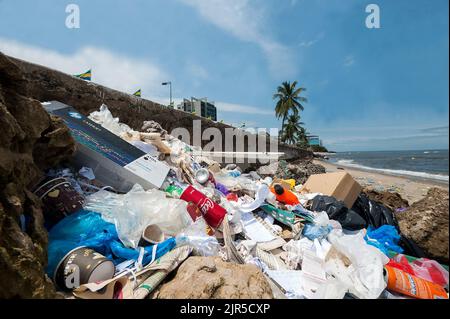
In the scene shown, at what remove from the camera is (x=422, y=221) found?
7.21 ft

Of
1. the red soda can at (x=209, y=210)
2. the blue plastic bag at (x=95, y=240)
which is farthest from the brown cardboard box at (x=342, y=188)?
the blue plastic bag at (x=95, y=240)

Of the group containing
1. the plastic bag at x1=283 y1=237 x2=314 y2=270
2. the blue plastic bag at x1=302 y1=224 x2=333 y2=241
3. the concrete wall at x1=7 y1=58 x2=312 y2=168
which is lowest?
the plastic bag at x1=283 y1=237 x2=314 y2=270

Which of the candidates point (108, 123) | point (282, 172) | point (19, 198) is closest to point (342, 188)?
point (282, 172)

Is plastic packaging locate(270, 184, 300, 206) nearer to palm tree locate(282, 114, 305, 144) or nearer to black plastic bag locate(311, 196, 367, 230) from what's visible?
black plastic bag locate(311, 196, 367, 230)

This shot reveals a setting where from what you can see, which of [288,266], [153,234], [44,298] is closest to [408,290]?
[288,266]

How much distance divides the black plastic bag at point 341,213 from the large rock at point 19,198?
2.57 metres

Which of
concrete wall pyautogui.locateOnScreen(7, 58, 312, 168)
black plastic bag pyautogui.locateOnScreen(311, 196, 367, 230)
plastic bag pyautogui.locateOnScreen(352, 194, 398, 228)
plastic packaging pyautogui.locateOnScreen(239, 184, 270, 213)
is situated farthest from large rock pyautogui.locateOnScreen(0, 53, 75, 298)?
plastic bag pyautogui.locateOnScreen(352, 194, 398, 228)

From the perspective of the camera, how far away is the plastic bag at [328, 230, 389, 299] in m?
1.46

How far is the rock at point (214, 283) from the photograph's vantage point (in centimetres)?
109

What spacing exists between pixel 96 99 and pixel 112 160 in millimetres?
2232

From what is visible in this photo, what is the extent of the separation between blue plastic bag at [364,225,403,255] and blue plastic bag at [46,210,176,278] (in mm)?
1999

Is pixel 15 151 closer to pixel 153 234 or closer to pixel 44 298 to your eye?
pixel 44 298

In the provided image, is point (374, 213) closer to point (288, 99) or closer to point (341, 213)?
point (341, 213)

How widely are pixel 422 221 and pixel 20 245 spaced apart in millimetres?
3084
